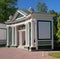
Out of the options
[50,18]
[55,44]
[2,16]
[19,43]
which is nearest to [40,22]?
[50,18]

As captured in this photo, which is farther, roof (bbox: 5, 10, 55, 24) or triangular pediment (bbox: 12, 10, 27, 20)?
triangular pediment (bbox: 12, 10, 27, 20)

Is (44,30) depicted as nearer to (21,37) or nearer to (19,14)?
(19,14)

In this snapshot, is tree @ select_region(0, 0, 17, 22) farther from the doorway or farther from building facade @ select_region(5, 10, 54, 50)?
building facade @ select_region(5, 10, 54, 50)

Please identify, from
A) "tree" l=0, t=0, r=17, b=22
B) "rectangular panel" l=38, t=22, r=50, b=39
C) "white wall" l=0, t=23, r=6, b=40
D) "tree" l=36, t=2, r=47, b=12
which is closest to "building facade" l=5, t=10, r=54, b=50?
"rectangular panel" l=38, t=22, r=50, b=39

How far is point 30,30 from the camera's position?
1299 inches

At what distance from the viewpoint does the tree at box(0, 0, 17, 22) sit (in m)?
63.3

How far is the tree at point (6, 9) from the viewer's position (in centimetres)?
6329

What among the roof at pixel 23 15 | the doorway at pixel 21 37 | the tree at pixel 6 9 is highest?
the tree at pixel 6 9

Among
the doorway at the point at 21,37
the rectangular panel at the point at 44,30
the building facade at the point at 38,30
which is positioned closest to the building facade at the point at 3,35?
the doorway at the point at 21,37

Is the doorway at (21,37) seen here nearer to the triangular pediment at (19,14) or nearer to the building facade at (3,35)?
the triangular pediment at (19,14)

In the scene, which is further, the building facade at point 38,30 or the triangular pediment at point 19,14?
the triangular pediment at point 19,14

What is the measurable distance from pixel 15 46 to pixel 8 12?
1108 inches

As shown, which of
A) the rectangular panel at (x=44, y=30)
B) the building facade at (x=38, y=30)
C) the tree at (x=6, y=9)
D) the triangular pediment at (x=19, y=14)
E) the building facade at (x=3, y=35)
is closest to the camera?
the building facade at (x=38, y=30)

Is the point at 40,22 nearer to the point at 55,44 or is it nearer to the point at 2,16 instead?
the point at 55,44
